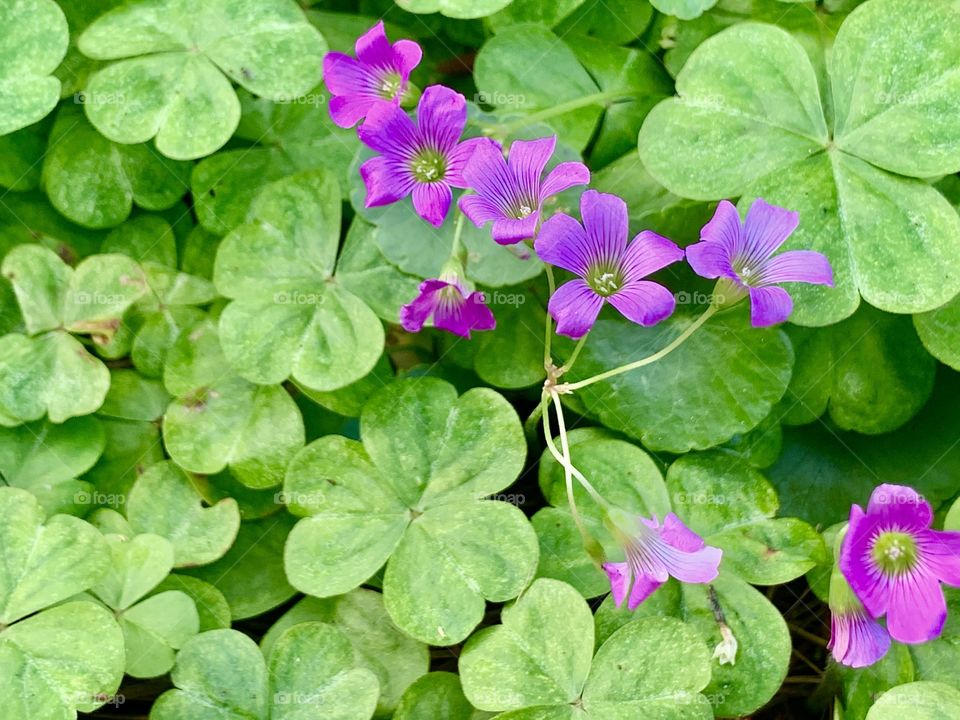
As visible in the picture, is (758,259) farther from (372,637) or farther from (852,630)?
(372,637)

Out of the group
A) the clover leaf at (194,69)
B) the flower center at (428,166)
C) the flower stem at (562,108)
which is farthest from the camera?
the clover leaf at (194,69)

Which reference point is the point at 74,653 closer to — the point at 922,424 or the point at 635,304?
the point at 635,304

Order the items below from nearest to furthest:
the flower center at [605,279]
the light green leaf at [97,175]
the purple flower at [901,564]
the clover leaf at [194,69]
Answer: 1. the purple flower at [901,564]
2. the flower center at [605,279]
3. the clover leaf at [194,69]
4. the light green leaf at [97,175]

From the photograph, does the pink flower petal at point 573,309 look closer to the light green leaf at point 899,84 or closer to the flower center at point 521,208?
the flower center at point 521,208

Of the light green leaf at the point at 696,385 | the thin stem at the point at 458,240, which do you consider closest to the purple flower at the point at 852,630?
the light green leaf at the point at 696,385

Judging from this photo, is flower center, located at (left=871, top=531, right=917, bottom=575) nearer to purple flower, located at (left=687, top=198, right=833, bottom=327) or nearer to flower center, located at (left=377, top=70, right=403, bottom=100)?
purple flower, located at (left=687, top=198, right=833, bottom=327)

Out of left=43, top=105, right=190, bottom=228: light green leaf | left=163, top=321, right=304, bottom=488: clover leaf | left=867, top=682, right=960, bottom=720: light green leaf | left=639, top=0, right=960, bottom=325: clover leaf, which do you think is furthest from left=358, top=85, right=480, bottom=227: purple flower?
left=867, top=682, right=960, bottom=720: light green leaf

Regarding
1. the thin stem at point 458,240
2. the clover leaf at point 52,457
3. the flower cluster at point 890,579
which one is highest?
the thin stem at point 458,240
